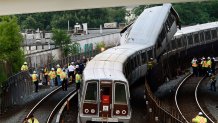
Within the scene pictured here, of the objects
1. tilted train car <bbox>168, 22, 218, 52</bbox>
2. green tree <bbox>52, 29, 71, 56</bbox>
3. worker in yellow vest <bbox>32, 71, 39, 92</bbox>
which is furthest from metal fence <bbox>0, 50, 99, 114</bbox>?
green tree <bbox>52, 29, 71, 56</bbox>

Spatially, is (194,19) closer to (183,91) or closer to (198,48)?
(198,48)

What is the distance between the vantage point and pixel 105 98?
1959cm

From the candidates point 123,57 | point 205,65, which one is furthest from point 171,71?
point 123,57

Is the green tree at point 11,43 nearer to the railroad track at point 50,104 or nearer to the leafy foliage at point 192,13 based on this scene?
the railroad track at point 50,104

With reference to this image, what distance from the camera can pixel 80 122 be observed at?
64.7 feet

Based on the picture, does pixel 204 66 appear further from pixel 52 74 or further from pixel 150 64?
pixel 52 74

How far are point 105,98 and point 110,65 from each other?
2.94 metres

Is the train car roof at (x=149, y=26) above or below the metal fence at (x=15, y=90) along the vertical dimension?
above

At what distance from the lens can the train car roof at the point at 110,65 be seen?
20.0m

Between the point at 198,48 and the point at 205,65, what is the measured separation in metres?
6.77

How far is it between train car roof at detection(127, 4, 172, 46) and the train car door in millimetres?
10265

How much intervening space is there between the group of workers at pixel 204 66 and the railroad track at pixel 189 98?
45 cm

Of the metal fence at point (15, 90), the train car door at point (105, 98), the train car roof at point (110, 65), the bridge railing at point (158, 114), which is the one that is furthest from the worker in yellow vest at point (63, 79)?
the train car door at point (105, 98)

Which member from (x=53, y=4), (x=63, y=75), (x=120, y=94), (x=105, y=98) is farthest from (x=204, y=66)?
(x=105, y=98)
